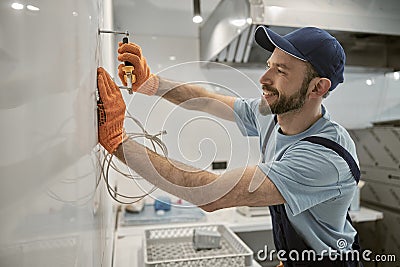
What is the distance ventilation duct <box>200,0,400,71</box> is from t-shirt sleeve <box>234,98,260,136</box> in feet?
1.94

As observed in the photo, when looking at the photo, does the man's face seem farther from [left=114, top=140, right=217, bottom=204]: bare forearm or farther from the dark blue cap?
[left=114, top=140, right=217, bottom=204]: bare forearm

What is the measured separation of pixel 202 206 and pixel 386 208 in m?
1.43

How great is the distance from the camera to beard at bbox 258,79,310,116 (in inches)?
36.4

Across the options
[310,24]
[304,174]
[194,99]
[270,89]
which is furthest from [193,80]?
[310,24]

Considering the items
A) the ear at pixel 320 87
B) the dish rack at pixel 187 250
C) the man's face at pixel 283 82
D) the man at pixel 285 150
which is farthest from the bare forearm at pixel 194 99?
the dish rack at pixel 187 250

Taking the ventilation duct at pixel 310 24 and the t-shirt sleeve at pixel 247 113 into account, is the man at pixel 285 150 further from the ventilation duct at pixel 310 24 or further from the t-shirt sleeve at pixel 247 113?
the ventilation duct at pixel 310 24

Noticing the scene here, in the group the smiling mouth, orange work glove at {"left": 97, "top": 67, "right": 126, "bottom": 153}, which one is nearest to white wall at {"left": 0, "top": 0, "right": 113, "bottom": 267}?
orange work glove at {"left": 97, "top": 67, "right": 126, "bottom": 153}

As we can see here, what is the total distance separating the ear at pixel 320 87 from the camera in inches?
37.8

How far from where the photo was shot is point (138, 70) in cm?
79

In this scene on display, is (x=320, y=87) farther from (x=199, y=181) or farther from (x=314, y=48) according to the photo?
(x=199, y=181)

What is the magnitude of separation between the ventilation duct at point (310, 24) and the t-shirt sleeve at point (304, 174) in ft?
2.46

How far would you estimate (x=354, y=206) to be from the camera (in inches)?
70.9

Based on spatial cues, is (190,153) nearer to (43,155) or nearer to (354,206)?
(43,155)

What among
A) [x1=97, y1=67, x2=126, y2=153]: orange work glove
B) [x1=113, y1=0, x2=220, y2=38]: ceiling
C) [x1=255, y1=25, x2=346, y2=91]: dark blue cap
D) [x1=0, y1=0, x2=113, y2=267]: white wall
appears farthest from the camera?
[x1=113, y1=0, x2=220, y2=38]: ceiling
